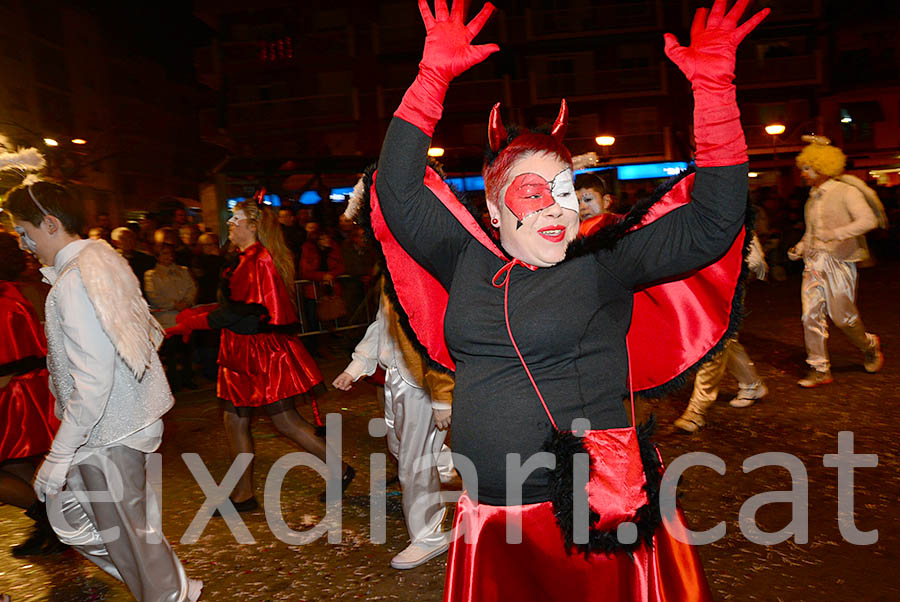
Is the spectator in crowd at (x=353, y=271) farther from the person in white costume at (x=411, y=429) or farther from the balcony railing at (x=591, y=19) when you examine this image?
the balcony railing at (x=591, y=19)

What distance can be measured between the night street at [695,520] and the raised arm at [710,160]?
785 mm

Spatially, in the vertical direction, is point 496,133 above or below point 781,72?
below

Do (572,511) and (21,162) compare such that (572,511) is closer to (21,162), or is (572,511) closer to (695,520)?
(695,520)

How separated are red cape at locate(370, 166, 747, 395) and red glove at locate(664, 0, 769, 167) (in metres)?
0.22

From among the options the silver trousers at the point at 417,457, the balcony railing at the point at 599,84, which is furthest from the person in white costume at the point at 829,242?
the balcony railing at the point at 599,84

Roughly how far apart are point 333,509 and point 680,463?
8.07 feet

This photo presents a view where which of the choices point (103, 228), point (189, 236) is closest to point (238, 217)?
point (189, 236)

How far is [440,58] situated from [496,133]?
0.35 m

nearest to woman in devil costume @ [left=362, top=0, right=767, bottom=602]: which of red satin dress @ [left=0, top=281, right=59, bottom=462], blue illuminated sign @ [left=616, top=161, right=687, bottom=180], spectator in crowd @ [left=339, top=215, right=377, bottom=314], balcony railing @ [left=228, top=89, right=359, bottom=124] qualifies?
red satin dress @ [left=0, top=281, right=59, bottom=462]

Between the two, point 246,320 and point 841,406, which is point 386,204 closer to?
point 246,320

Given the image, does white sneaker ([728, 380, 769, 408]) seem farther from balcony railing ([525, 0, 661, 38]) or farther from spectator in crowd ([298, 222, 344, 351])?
balcony railing ([525, 0, 661, 38])

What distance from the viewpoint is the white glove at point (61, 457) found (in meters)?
2.85

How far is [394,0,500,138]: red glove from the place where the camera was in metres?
1.96

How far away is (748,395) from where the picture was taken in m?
6.61
